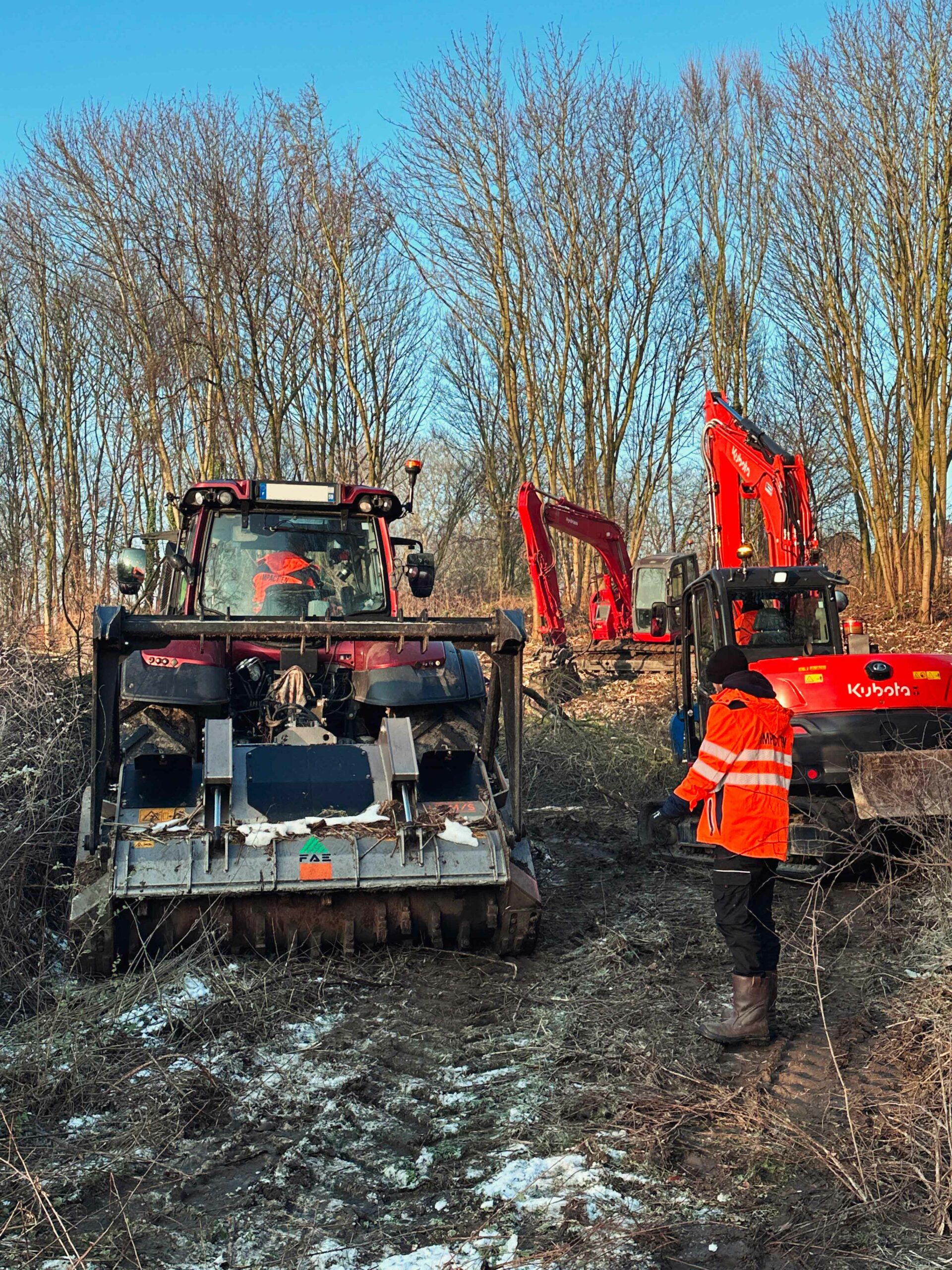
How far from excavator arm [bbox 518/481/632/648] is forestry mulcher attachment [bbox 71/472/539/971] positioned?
9410 mm

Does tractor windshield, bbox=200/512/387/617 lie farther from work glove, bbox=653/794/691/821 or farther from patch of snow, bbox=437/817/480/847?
work glove, bbox=653/794/691/821

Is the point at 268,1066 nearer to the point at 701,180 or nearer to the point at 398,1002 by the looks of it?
the point at 398,1002

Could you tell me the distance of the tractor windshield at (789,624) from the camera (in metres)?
8.82

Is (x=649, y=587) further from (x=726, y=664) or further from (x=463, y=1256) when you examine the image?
(x=463, y=1256)

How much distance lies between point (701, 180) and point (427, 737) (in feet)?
61.5

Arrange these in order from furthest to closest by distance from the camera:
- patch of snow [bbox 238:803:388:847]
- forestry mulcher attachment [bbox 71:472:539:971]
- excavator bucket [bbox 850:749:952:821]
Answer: excavator bucket [bbox 850:749:952:821]
patch of snow [bbox 238:803:388:847]
forestry mulcher attachment [bbox 71:472:539:971]

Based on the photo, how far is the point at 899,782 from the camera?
675 centimetres

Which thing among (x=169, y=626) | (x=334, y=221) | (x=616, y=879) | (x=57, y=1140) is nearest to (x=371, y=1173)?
(x=57, y=1140)

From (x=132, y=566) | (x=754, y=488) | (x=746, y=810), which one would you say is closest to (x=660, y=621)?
(x=754, y=488)

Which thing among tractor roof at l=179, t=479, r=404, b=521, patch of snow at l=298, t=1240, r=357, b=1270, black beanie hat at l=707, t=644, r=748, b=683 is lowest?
patch of snow at l=298, t=1240, r=357, b=1270

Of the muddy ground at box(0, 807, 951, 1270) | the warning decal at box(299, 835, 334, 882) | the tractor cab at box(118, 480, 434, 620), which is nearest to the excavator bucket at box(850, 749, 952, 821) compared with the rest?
the muddy ground at box(0, 807, 951, 1270)

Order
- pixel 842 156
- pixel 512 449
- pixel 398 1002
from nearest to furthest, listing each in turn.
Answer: pixel 398 1002, pixel 842 156, pixel 512 449

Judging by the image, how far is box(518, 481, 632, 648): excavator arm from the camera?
15977 mm

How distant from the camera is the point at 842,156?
17156 millimetres
